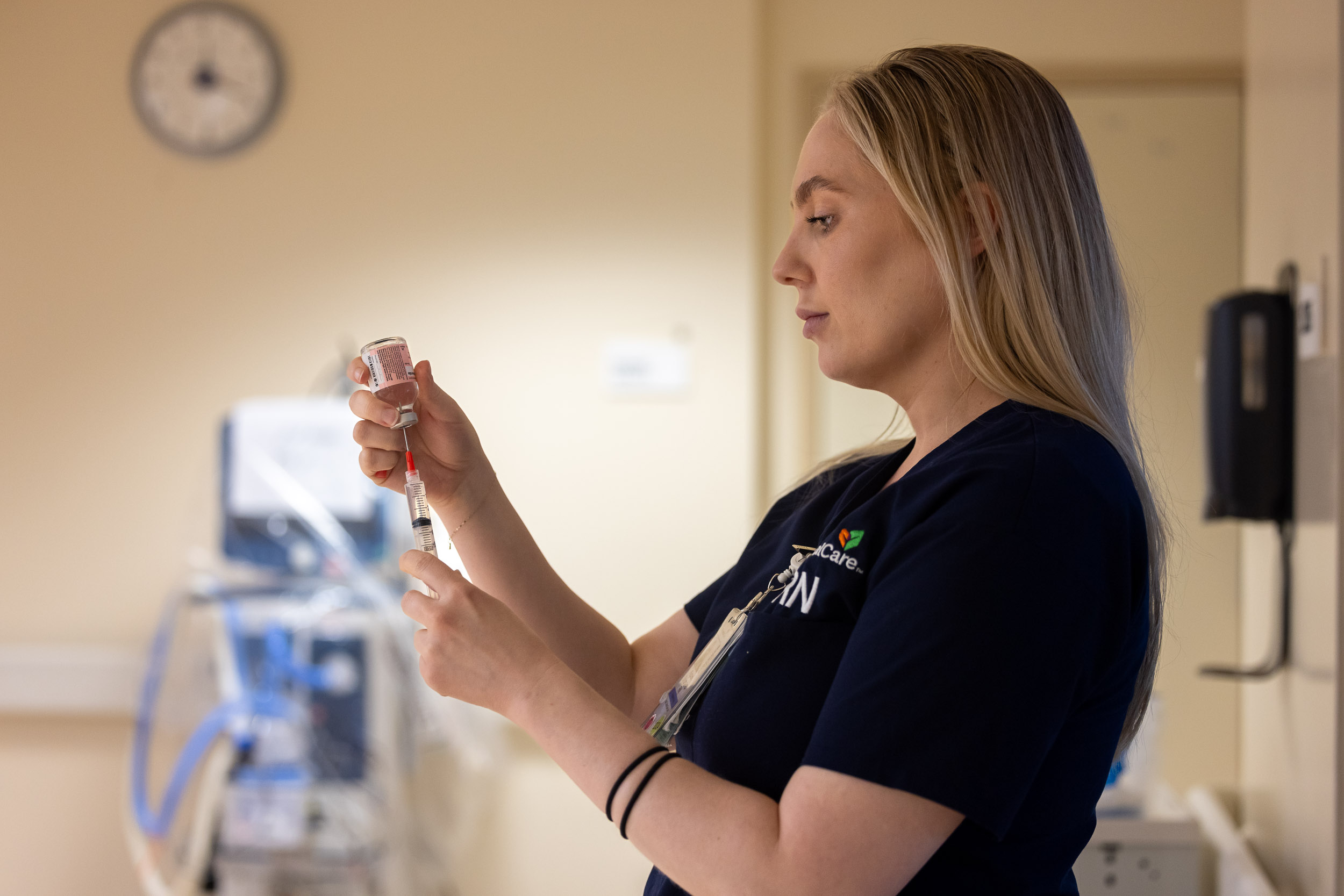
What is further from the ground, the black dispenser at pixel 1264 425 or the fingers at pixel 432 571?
the black dispenser at pixel 1264 425

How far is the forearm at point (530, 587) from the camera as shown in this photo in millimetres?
1095

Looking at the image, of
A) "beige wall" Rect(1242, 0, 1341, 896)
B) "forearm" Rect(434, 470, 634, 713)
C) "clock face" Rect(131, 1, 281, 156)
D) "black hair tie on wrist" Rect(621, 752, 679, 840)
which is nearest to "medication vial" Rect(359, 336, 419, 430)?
"forearm" Rect(434, 470, 634, 713)

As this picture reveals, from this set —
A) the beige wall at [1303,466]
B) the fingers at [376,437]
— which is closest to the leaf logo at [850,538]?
the fingers at [376,437]

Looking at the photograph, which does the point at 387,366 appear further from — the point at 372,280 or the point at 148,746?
the point at 148,746

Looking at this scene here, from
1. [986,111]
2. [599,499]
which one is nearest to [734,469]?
[599,499]

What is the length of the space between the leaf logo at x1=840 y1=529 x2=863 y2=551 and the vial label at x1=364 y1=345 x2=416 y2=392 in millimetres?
412

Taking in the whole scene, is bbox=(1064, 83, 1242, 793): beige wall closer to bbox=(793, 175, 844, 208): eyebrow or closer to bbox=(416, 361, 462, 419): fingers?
bbox=(793, 175, 844, 208): eyebrow

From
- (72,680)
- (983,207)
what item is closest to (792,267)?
(983,207)

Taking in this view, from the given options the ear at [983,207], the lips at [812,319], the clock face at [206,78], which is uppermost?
the clock face at [206,78]

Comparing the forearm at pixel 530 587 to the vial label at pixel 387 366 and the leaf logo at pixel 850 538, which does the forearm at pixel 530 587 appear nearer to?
the vial label at pixel 387 366

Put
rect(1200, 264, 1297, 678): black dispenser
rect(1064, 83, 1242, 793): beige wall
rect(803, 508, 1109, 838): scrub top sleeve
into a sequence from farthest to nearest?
rect(1064, 83, 1242, 793): beige wall < rect(1200, 264, 1297, 678): black dispenser < rect(803, 508, 1109, 838): scrub top sleeve

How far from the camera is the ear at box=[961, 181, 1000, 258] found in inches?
33.2

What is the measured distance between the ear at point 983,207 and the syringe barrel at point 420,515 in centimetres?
52

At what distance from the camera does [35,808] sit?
3.03m
